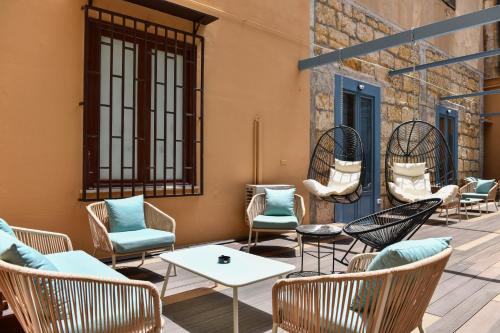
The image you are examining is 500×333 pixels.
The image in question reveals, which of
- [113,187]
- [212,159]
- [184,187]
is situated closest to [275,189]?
[212,159]

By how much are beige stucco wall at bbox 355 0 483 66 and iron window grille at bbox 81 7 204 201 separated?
4.08m

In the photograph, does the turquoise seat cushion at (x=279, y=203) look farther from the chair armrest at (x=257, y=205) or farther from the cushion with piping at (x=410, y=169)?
the cushion with piping at (x=410, y=169)

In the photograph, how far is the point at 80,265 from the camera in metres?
2.25

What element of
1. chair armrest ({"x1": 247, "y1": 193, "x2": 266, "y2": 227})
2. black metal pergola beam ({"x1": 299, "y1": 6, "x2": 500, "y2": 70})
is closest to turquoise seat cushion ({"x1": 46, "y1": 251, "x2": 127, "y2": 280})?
chair armrest ({"x1": 247, "y1": 193, "x2": 266, "y2": 227})

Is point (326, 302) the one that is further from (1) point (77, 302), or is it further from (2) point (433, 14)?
(2) point (433, 14)

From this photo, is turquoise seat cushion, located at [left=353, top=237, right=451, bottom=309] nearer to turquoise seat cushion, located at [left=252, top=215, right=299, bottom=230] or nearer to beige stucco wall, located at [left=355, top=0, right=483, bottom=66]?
turquoise seat cushion, located at [left=252, top=215, right=299, bottom=230]

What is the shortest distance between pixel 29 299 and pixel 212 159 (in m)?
3.16

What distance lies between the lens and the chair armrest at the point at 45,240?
8.55 feet

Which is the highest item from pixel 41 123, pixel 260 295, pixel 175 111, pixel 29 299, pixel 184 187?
pixel 175 111

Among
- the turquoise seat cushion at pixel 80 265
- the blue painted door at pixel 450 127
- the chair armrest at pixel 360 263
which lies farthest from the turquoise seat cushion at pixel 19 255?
the blue painted door at pixel 450 127

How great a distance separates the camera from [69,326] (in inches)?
59.1

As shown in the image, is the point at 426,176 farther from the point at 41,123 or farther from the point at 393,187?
the point at 41,123

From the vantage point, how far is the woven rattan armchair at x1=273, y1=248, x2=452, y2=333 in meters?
1.43

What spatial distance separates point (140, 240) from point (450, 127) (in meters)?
9.31
